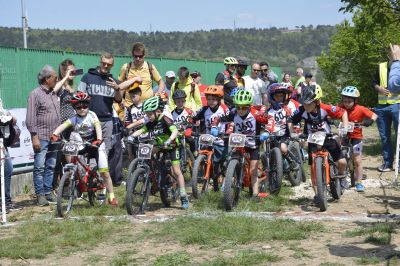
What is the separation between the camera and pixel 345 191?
472 inches

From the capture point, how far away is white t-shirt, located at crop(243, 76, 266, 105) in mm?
14844

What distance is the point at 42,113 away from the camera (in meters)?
11.5

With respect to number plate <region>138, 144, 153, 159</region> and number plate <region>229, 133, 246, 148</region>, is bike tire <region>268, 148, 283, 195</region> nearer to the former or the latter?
number plate <region>229, 133, 246, 148</region>

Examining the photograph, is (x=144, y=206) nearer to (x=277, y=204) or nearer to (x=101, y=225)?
(x=101, y=225)

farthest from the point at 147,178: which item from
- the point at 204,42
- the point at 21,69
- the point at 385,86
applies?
the point at 204,42

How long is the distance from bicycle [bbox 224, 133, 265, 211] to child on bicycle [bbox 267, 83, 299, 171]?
4.61 feet

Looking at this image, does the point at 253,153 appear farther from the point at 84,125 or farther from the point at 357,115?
the point at 84,125

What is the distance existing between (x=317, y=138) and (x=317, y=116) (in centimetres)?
46

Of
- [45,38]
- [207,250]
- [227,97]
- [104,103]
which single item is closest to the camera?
[207,250]

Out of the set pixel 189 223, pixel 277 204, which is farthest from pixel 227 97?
pixel 189 223

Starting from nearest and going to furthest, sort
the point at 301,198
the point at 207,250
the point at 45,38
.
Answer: the point at 207,250 → the point at 301,198 → the point at 45,38

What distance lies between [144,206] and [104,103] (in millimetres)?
2433

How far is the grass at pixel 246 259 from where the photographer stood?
7.21 m

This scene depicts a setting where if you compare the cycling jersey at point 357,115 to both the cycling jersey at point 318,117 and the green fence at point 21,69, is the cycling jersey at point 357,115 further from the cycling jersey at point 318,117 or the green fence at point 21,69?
the green fence at point 21,69
